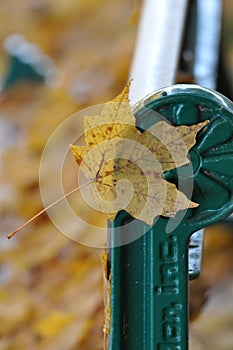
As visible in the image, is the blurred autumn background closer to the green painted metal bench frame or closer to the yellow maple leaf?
the green painted metal bench frame

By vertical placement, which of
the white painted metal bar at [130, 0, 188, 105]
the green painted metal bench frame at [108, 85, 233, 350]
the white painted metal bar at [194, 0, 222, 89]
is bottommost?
the green painted metal bench frame at [108, 85, 233, 350]

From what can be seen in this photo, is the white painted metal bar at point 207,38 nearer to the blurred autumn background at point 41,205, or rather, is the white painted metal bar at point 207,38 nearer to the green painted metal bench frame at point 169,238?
the blurred autumn background at point 41,205

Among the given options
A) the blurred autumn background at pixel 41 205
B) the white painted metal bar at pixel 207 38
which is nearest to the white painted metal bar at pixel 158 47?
the white painted metal bar at pixel 207 38

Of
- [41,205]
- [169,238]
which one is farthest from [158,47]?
[41,205]

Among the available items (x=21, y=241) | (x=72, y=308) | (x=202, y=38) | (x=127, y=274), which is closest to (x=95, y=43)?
(x=202, y=38)

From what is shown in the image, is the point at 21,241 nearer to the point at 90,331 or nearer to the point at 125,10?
the point at 90,331

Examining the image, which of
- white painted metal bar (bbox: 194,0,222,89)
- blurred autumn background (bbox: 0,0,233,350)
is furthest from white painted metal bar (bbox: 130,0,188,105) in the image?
blurred autumn background (bbox: 0,0,233,350)

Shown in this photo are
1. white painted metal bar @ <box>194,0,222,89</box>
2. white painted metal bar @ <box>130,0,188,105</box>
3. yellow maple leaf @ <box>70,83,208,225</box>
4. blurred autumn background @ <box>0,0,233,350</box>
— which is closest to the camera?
yellow maple leaf @ <box>70,83,208,225</box>
